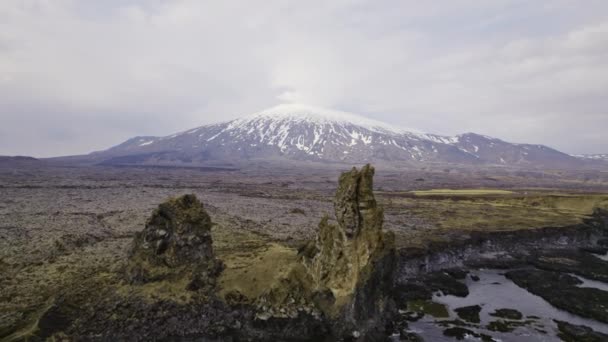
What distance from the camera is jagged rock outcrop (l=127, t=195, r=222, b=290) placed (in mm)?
28094

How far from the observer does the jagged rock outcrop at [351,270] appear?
26.5 m

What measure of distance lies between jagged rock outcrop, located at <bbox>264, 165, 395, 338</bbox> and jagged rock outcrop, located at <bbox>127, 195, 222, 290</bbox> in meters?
5.57

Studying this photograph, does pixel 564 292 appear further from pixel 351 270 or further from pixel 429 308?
pixel 351 270

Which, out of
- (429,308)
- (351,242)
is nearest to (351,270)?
(351,242)

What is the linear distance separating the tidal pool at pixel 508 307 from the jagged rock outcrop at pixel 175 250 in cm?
1634

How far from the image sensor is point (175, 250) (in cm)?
2862

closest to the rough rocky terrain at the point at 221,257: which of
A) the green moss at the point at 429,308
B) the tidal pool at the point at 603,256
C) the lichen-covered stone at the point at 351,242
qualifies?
the lichen-covered stone at the point at 351,242

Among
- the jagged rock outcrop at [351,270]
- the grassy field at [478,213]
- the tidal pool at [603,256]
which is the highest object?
the jagged rock outcrop at [351,270]

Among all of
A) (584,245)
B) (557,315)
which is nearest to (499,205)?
(584,245)

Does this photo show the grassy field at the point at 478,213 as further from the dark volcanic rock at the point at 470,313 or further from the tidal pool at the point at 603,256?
the dark volcanic rock at the point at 470,313

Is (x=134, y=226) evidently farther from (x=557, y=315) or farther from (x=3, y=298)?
(x=557, y=315)

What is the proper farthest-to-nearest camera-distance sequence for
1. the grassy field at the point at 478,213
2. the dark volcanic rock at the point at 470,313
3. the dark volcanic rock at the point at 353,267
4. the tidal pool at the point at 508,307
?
the grassy field at the point at 478,213, the dark volcanic rock at the point at 470,313, the tidal pool at the point at 508,307, the dark volcanic rock at the point at 353,267

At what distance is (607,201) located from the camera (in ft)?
286

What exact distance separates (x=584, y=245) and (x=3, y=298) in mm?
73131
